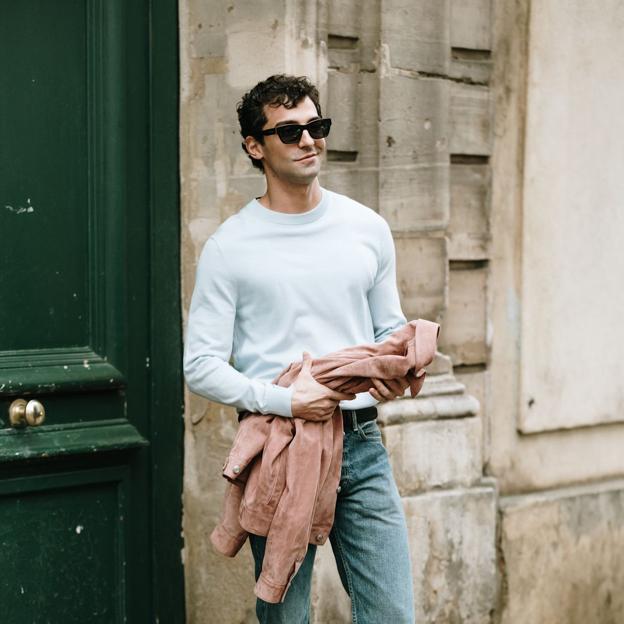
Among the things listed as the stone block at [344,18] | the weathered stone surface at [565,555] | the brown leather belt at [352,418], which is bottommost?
the weathered stone surface at [565,555]

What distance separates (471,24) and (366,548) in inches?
90.8

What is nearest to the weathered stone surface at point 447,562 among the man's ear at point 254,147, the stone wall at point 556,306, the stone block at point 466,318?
the stone wall at point 556,306

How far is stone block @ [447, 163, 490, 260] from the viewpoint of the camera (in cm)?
464

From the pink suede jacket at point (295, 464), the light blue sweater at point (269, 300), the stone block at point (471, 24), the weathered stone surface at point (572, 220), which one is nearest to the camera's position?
the pink suede jacket at point (295, 464)

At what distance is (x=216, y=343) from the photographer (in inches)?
124

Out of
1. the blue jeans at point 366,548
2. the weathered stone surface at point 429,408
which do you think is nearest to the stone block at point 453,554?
the weathered stone surface at point 429,408

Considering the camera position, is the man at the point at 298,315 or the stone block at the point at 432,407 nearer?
the man at the point at 298,315

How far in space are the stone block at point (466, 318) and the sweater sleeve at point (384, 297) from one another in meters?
1.26

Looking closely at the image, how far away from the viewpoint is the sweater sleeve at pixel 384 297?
132 inches

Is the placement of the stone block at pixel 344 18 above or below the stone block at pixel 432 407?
above

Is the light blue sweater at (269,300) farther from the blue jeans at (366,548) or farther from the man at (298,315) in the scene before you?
the blue jeans at (366,548)

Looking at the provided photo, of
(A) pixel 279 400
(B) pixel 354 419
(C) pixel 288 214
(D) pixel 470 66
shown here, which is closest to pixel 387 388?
(B) pixel 354 419

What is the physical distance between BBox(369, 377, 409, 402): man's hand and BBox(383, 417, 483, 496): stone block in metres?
1.21

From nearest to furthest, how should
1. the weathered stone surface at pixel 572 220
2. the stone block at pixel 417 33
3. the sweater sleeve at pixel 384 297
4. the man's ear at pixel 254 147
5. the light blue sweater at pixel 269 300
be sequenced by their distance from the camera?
the light blue sweater at pixel 269 300, the man's ear at pixel 254 147, the sweater sleeve at pixel 384 297, the stone block at pixel 417 33, the weathered stone surface at pixel 572 220
